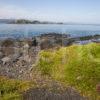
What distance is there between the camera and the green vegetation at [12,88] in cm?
891

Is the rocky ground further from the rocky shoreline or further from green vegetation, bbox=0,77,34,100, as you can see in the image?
green vegetation, bbox=0,77,34,100

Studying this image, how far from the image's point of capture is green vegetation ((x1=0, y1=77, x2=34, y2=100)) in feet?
29.2

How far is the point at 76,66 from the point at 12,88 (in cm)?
258

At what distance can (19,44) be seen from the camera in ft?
51.6

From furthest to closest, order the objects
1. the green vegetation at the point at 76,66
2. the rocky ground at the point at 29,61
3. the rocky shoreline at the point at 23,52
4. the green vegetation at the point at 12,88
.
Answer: the rocky shoreline at the point at 23,52 → the green vegetation at the point at 76,66 → the rocky ground at the point at 29,61 → the green vegetation at the point at 12,88

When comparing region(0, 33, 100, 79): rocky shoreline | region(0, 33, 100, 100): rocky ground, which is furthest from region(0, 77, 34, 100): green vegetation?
region(0, 33, 100, 79): rocky shoreline

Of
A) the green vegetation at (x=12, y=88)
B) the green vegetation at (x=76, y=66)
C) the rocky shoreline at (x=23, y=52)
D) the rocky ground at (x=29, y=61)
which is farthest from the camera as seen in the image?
the rocky shoreline at (x=23, y=52)

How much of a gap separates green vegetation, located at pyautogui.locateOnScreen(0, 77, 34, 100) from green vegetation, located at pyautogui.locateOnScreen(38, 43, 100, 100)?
4.59 ft

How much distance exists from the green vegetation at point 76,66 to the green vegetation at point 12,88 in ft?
4.59

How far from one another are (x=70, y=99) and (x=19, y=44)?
6893 mm

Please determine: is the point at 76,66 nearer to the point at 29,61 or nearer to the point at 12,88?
the point at 29,61

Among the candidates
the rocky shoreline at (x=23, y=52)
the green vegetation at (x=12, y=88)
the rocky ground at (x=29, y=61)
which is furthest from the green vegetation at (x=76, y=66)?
the green vegetation at (x=12, y=88)

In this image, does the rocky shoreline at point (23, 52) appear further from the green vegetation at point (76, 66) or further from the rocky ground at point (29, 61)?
the green vegetation at point (76, 66)

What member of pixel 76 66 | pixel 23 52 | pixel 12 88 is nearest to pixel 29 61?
pixel 23 52
